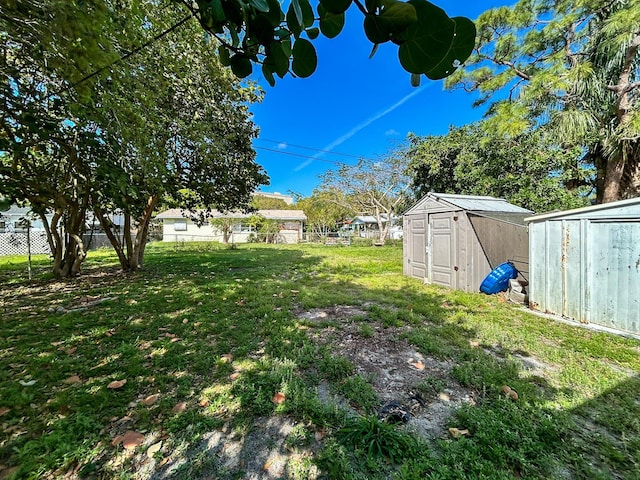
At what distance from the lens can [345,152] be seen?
61.8 feet

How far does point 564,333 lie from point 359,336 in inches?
102

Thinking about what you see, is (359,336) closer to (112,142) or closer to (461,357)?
(461,357)

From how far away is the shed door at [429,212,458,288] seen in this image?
562 cm

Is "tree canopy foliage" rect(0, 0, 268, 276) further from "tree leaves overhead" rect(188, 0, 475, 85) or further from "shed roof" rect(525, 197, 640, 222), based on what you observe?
"shed roof" rect(525, 197, 640, 222)

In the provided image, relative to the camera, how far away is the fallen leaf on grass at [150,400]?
1987 millimetres

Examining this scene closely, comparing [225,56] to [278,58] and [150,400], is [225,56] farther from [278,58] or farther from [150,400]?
[150,400]


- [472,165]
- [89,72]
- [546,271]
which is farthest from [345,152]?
[89,72]

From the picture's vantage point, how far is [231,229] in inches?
808

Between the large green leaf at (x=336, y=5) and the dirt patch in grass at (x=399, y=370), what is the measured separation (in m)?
2.18

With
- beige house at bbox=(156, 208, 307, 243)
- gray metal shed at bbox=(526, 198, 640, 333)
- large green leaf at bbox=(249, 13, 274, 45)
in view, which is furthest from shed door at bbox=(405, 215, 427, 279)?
beige house at bbox=(156, 208, 307, 243)

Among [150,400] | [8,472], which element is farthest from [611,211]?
[8,472]

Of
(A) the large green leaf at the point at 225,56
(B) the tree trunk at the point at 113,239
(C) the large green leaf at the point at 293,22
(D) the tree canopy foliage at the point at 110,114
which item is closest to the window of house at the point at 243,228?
(D) the tree canopy foliage at the point at 110,114

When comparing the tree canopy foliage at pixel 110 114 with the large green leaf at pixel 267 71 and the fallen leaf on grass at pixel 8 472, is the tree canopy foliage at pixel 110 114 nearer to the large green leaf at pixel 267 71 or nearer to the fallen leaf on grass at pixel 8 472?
the large green leaf at pixel 267 71

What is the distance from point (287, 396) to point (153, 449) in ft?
2.89
